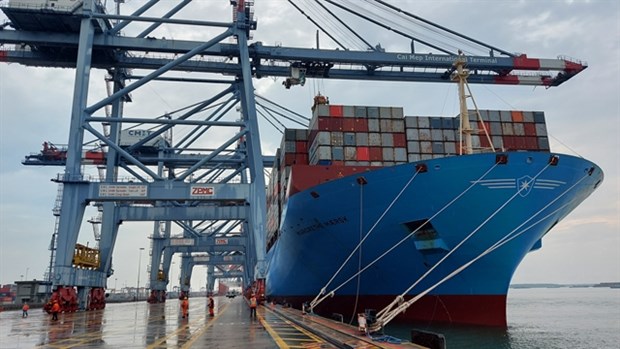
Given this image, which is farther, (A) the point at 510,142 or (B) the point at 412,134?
(A) the point at 510,142

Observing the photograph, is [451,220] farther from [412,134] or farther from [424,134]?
[424,134]

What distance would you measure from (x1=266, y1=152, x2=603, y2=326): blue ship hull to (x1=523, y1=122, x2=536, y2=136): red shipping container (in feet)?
19.9

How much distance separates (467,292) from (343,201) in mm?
5523

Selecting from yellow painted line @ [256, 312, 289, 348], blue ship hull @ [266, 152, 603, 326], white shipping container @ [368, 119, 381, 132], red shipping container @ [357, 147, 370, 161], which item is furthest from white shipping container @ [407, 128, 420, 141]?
yellow painted line @ [256, 312, 289, 348]

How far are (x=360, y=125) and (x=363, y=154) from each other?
1667mm

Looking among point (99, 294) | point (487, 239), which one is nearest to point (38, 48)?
point (99, 294)

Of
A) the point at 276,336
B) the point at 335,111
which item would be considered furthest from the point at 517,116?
the point at 276,336

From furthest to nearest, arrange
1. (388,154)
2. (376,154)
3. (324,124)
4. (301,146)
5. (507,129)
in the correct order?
(301,146) < (507,129) < (324,124) < (388,154) < (376,154)

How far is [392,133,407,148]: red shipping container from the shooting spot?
23.7m

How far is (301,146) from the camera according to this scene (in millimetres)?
27656

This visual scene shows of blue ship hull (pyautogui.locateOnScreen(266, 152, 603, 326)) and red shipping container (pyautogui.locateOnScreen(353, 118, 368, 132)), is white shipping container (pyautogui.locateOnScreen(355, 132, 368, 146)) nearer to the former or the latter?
red shipping container (pyautogui.locateOnScreen(353, 118, 368, 132))

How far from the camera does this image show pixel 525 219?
16562mm

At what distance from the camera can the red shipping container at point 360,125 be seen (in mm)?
23812

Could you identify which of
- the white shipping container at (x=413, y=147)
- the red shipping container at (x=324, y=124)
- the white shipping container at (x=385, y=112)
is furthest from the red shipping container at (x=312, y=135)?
the white shipping container at (x=413, y=147)
